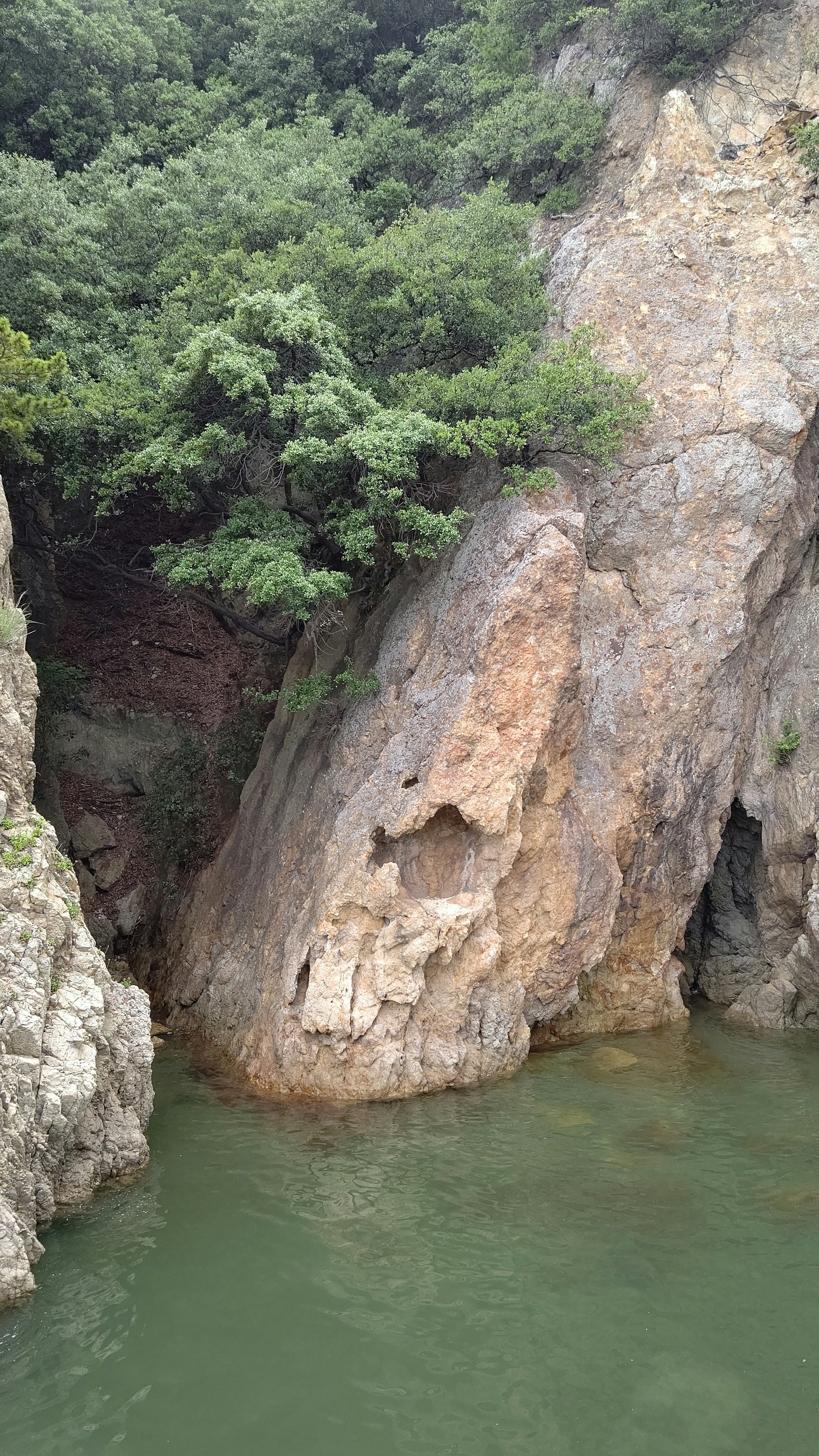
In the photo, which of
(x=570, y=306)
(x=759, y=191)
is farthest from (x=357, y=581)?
(x=759, y=191)

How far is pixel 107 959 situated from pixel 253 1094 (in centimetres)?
578

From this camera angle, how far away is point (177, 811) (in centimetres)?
1839

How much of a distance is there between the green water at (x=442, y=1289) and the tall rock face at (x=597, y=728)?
76.2 inches

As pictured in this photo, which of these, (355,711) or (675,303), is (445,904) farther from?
(675,303)

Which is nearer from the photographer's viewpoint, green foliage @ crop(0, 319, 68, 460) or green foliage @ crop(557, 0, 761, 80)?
green foliage @ crop(0, 319, 68, 460)

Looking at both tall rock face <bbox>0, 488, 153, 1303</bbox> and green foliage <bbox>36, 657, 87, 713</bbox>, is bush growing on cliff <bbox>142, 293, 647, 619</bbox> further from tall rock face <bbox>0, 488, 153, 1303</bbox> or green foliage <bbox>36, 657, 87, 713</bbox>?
green foliage <bbox>36, 657, 87, 713</bbox>

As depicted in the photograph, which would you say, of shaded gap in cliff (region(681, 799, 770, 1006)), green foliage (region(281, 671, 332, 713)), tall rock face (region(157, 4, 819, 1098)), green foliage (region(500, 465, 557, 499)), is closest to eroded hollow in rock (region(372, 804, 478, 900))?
tall rock face (region(157, 4, 819, 1098))

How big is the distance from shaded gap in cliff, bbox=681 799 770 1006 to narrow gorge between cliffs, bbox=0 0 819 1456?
0.09 m

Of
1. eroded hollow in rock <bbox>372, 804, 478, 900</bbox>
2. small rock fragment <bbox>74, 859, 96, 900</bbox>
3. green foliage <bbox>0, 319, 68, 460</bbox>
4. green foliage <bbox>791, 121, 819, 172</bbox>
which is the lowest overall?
small rock fragment <bbox>74, 859, 96, 900</bbox>

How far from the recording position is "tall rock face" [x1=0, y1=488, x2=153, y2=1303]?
327 inches

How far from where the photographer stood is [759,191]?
17.2m

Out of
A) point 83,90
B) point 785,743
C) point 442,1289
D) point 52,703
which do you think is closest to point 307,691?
point 52,703

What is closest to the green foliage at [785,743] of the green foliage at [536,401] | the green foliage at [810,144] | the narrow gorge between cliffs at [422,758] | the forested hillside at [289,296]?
the narrow gorge between cliffs at [422,758]

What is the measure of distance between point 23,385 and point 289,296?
4229 millimetres
